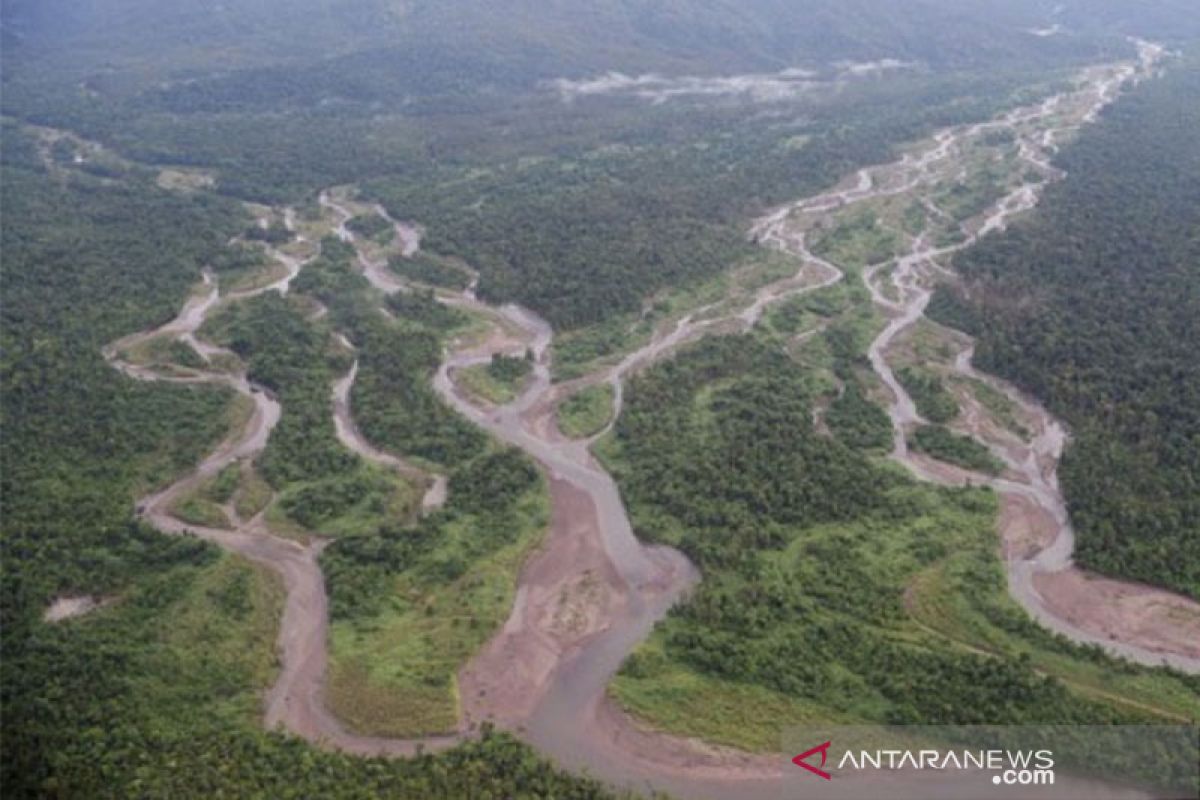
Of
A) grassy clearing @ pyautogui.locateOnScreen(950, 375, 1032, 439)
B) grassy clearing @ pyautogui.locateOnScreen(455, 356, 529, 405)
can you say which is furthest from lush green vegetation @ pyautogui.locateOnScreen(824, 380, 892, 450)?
grassy clearing @ pyautogui.locateOnScreen(455, 356, 529, 405)

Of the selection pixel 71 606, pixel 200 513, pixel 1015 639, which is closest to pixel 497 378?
pixel 200 513

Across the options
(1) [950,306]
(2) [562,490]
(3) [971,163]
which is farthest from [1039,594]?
(3) [971,163]

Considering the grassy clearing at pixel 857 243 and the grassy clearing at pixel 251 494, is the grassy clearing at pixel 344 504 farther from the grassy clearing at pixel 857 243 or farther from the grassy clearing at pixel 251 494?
the grassy clearing at pixel 857 243

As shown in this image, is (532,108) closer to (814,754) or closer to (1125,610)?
(1125,610)

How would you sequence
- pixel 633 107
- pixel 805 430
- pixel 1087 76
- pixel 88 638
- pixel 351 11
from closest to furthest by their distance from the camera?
pixel 88 638 → pixel 805 430 → pixel 633 107 → pixel 1087 76 → pixel 351 11

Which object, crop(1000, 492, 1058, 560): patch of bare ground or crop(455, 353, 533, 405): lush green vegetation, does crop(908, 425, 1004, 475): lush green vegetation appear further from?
crop(455, 353, 533, 405): lush green vegetation

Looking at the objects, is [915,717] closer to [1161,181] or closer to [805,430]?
[805,430]
